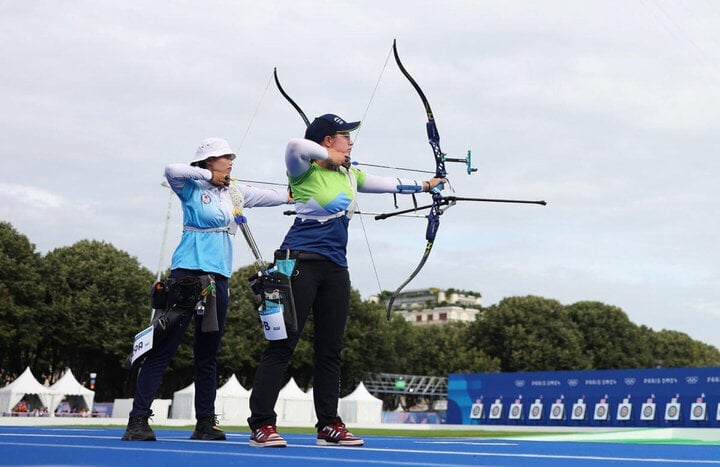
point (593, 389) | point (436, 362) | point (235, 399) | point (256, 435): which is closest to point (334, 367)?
point (256, 435)

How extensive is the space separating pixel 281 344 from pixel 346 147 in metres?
1.49

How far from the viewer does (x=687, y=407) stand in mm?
33188

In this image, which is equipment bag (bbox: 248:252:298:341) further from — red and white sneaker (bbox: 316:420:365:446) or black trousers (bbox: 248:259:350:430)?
red and white sneaker (bbox: 316:420:365:446)

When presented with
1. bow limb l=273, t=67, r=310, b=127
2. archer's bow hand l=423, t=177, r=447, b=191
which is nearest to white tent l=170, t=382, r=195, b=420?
bow limb l=273, t=67, r=310, b=127

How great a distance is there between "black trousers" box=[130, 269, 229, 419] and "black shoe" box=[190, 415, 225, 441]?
64mm

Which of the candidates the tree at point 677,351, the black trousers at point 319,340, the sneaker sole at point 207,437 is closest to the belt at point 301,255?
the black trousers at point 319,340

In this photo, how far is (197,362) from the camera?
7.15m

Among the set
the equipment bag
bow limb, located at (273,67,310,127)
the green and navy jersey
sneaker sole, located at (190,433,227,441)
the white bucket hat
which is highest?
bow limb, located at (273,67,310,127)

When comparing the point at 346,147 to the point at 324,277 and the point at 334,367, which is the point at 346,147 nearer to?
the point at 324,277

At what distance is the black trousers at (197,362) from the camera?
657 cm

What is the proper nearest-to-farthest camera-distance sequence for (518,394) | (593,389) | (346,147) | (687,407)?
(346,147), (687,407), (593,389), (518,394)

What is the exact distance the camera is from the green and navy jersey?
618cm

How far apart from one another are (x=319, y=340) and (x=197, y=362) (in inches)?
53.0

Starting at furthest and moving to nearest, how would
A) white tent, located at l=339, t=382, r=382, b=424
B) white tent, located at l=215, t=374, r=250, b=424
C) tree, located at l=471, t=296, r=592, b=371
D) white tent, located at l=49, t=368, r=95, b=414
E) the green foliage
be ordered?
1. tree, located at l=471, t=296, r=592, b=371
2. the green foliage
3. white tent, located at l=49, t=368, r=95, b=414
4. white tent, located at l=339, t=382, r=382, b=424
5. white tent, located at l=215, t=374, r=250, b=424
